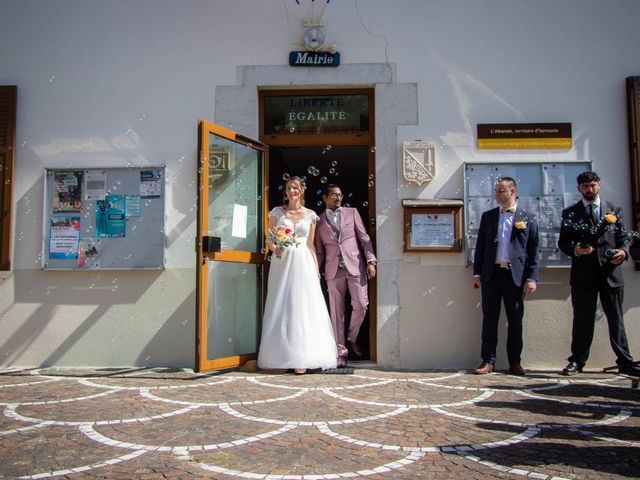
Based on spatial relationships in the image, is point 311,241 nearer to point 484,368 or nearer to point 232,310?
point 232,310

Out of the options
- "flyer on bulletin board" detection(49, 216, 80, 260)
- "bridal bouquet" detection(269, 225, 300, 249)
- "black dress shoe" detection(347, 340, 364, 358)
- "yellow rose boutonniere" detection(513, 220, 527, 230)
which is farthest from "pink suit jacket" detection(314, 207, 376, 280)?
"flyer on bulletin board" detection(49, 216, 80, 260)

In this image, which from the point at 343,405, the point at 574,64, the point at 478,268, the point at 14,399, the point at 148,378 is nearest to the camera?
the point at 343,405

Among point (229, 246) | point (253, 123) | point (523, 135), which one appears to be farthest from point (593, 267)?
point (253, 123)

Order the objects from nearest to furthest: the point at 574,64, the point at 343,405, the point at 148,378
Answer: the point at 343,405, the point at 148,378, the point at 574,64

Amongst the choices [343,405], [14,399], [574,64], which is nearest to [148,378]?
[14,399]

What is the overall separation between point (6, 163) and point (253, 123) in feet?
9.03

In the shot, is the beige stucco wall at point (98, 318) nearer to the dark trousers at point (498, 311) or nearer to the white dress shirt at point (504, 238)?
the dark trousers at point (498, 311)

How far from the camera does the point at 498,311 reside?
5.53m

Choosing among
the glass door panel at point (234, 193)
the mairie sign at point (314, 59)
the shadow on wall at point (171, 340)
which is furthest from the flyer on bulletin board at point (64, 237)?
the mairie sign at point (314, 59)

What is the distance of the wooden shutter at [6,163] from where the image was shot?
6097 mm

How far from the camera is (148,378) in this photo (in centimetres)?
525

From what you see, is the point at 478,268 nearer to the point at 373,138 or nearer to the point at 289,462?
the point at 373,138

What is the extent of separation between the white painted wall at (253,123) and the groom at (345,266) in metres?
0.22

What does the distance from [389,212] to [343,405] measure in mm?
2546
